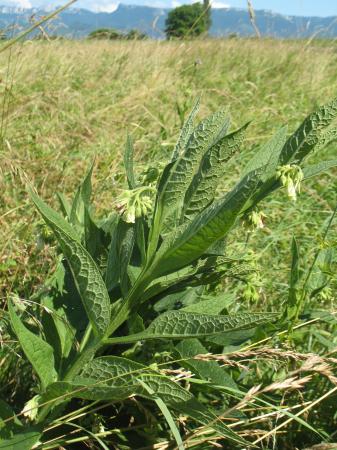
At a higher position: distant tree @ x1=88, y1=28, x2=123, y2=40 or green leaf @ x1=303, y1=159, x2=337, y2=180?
distant tree @ x1=88, y1=28, x2=123, y2=40

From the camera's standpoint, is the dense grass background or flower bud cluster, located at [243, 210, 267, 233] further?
the dense grass background

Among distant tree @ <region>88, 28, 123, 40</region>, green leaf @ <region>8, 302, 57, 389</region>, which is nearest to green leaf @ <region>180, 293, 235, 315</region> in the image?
green leaf @ <region>8, 302, 57, 389</region>

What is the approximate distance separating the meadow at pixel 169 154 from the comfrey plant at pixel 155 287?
0.14 m

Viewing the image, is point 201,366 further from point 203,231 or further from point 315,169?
point 315,169

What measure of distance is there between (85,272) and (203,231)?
0.26 meters

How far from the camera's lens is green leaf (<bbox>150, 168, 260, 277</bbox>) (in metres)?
1.08

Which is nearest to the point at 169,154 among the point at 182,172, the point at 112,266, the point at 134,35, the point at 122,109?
the point at 122,109

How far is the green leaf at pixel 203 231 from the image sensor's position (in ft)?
3.53

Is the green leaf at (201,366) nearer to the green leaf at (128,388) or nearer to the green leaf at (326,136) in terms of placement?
the green leaf at (128,388)

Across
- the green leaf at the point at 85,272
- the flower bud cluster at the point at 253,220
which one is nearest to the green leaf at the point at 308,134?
the flower bud cluster at the point at 253,220

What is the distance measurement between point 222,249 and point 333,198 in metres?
2.34

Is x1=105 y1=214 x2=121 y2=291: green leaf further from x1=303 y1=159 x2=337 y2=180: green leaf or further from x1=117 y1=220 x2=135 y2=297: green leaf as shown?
x1=303 y1=159 x2=337 y2=180: green leaf

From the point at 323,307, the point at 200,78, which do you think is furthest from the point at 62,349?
the point at 200,78

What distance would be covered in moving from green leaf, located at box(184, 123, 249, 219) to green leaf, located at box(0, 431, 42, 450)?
22.6 inches
